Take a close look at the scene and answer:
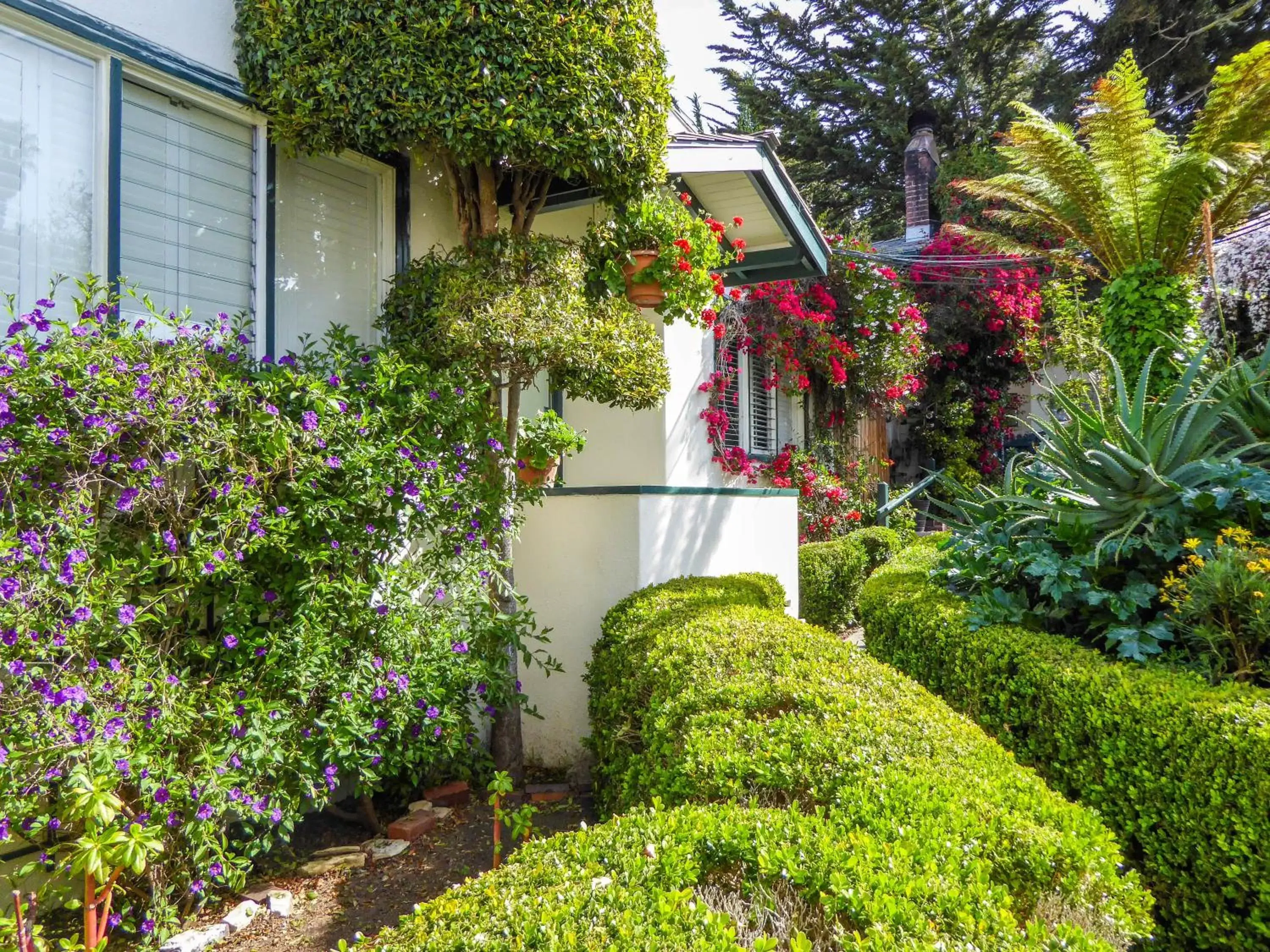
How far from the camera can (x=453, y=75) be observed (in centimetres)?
390

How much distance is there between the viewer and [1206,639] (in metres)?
3.46

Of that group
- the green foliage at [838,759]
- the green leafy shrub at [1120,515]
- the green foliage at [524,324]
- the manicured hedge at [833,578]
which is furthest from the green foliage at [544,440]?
the manicured hedge at [833,578]

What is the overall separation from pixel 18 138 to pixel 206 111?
0.94 m

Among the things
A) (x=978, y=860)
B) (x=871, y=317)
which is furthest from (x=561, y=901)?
(x=871, y=317)

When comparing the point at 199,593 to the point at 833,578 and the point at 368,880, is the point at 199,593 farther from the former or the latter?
the point at 833,578

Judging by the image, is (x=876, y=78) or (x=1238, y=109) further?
(x=876, y=78)

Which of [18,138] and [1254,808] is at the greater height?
[18,138]

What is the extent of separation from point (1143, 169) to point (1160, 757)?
7.28m

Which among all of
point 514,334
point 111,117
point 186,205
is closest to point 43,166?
point 111,117

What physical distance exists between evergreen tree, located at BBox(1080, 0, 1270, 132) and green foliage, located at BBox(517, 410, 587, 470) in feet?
57.4

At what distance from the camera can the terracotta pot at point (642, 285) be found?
213 inches

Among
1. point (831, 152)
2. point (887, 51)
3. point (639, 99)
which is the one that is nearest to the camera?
point (639, 99)

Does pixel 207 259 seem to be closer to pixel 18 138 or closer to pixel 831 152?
pixel 18 138

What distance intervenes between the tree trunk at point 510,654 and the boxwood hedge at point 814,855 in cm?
197
